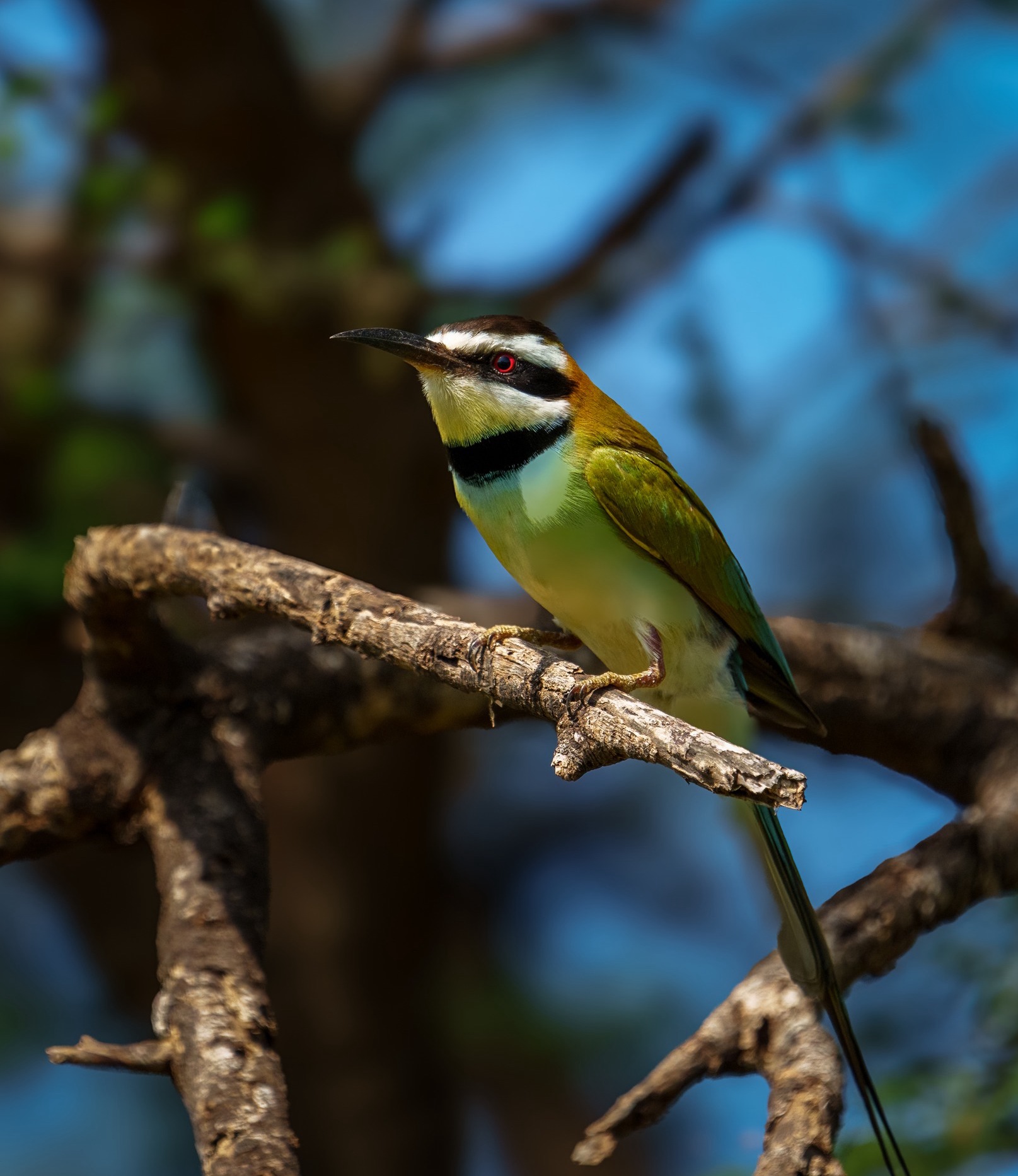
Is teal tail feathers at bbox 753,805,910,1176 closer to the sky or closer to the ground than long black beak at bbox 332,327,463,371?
closer to the ground

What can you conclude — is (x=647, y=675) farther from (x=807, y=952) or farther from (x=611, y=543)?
(x=807, y=952)

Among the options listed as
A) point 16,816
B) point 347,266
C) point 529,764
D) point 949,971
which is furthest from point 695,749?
point 529,764

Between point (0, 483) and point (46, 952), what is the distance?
145 cm

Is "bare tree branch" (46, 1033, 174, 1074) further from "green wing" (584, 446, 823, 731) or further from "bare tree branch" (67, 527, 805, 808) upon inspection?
"green wing" (584, 446, 823, 731)

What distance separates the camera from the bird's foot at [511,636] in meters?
0.97

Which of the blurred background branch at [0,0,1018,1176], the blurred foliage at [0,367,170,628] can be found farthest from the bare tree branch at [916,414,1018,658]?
the blurred foliage at [0,367,170,628]

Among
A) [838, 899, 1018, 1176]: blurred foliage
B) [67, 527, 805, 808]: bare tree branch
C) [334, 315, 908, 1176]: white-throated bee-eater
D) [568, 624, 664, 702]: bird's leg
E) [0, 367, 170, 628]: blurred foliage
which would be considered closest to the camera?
[67, 527, 805, 808]: bare tree branch

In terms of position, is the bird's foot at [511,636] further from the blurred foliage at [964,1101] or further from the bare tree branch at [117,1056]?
the blurred foliage at [964,1101]

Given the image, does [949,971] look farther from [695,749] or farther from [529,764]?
[529,764]

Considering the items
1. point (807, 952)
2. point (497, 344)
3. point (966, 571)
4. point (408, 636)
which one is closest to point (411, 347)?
point (497, 344)

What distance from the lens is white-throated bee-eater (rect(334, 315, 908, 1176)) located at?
124 cm

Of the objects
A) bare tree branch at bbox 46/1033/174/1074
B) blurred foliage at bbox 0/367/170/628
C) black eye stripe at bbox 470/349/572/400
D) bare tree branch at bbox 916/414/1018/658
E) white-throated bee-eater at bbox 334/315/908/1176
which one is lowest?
bare tree branch at bbox 46/1033/174/1074

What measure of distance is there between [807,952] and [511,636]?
418mm

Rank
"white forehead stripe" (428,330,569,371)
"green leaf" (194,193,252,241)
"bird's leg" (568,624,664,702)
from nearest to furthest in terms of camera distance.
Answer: "bird's leg" (568,624,664,702) → "white forehead stripe" (428,330,569,371) → "green leaf" (194,193,252,241)
